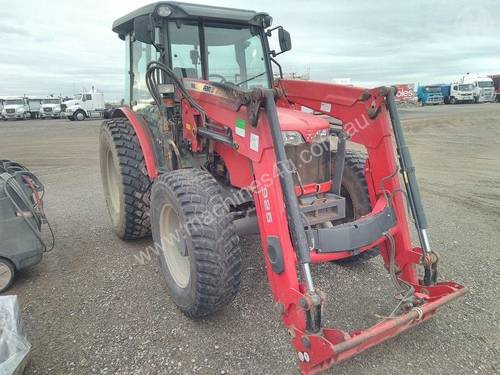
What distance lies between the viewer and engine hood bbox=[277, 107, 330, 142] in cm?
300

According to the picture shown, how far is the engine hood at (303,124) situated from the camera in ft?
9.86

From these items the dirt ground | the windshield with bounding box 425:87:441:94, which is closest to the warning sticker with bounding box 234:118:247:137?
the dirt ground

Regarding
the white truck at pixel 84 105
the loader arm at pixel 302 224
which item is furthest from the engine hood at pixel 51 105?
the loader arm at pixel 302 224

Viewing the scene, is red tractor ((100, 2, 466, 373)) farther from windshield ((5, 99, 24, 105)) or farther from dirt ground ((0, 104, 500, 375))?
windshield ((5, 99, 24, 105))

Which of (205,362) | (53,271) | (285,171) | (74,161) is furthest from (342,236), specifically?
(74,161)

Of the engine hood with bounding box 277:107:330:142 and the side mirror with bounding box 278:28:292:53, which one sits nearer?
the engine hood with bounding box 277:107:330:142

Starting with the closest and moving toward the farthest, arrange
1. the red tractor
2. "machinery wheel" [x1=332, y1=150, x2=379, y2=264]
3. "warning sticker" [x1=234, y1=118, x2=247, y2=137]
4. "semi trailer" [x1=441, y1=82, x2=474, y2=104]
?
the red tractor < "warning sticker" [x1=234, y1=118, x2=247, y2=137] < "machinery wheel" [x1=332, y1=150, x2=379, y2=264] < "semi trailer" [x1=441, y1=82, x2=474, y2=104]

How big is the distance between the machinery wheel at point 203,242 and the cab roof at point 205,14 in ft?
4.97

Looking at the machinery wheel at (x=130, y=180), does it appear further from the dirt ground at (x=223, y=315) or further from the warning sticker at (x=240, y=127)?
→ the warning sticker at (x=240, y=127)

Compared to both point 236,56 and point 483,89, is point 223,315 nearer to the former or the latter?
point 236,56

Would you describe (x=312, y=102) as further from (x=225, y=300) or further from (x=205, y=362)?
(x=205, y=362)

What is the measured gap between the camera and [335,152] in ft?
11.1

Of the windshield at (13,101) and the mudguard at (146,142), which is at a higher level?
the windshield at (13,101)

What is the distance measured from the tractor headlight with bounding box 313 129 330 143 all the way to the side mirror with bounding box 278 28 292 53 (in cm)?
128
